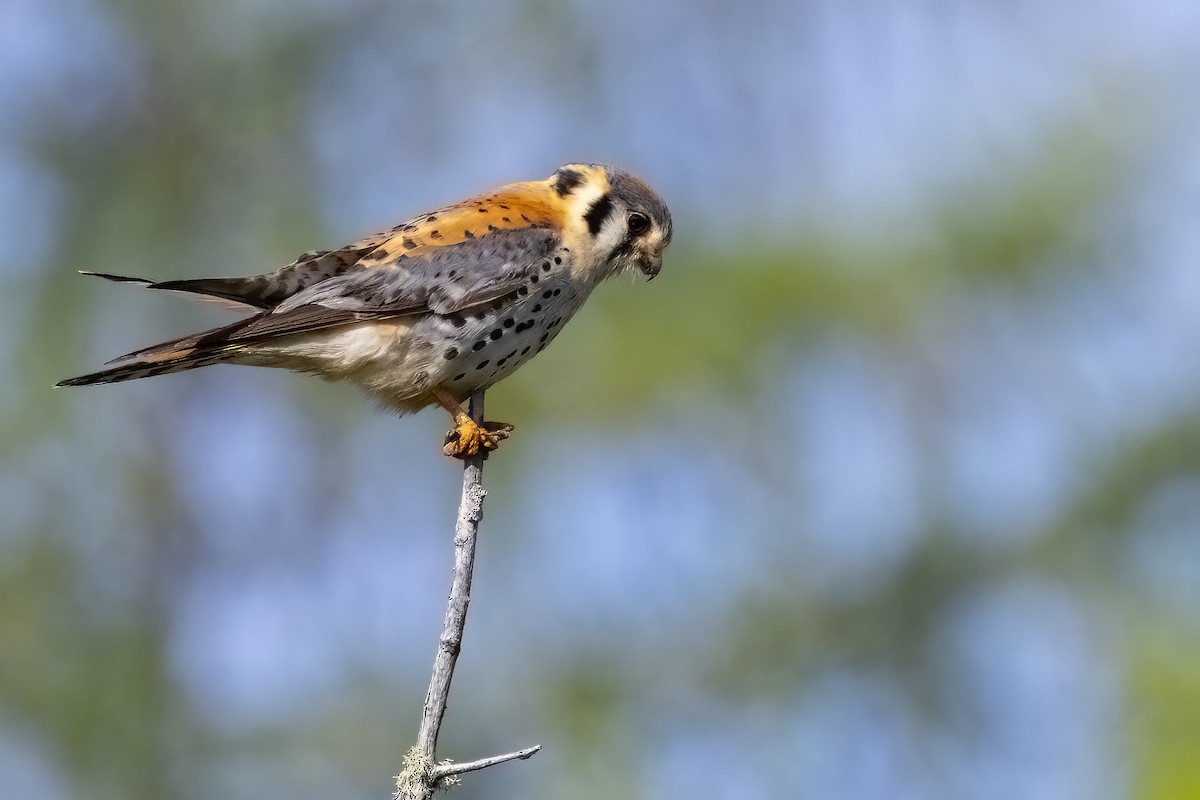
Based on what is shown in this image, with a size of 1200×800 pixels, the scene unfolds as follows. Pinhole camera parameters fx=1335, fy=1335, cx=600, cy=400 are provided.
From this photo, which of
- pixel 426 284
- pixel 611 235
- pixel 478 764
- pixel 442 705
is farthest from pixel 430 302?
pixel 478 764

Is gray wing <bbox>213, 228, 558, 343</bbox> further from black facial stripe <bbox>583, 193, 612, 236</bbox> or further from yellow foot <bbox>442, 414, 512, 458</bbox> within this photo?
yellow foot <bbox>442, 414, 512, 458</bbox>

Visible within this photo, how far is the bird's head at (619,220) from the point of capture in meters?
4.61

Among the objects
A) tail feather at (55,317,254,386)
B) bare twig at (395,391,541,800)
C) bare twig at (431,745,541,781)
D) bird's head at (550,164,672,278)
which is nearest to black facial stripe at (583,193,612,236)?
Result: bird's head at (550,164,672,278)

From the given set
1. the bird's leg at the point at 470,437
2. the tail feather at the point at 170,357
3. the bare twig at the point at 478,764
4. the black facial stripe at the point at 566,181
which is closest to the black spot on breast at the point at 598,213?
the black facial stripe at the point at 566,181

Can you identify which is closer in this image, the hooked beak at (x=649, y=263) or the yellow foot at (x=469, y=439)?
the yellow foot at (x=469, y=439)

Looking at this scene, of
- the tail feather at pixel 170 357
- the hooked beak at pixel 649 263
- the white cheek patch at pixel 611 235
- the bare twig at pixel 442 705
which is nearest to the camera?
the bare twig at pixel 442 705

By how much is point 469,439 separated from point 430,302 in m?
0.58

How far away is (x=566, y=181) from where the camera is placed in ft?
16.0

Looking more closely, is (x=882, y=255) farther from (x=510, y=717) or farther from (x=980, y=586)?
(x=510, y=717)

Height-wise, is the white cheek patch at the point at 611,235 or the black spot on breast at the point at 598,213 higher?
the black spot on breast at the point at 598,213

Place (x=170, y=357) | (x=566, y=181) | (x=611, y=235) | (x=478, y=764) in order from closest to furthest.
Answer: (x=478, y=764)
(x=170, y=357)
(x=611, y=235)
(x=566, y=181)

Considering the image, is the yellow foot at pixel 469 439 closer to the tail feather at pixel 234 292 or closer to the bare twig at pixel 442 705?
the bare twig at pixel 442 705

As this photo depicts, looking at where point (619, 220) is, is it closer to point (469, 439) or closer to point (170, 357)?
point (469, 439)

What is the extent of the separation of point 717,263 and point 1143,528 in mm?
3346
